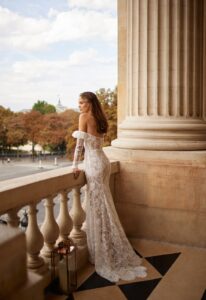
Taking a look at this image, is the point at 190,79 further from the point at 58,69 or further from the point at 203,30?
the point at 58,69

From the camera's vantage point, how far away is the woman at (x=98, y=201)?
4.14 m

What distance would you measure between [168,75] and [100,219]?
2.14 metres

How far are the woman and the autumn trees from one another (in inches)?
430

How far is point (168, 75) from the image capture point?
16.3 ft

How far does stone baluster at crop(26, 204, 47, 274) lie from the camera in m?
3.38

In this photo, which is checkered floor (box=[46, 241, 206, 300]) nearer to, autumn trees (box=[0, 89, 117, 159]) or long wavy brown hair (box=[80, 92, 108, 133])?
long wavy brown hair (box=[80, 92, 108, 133])

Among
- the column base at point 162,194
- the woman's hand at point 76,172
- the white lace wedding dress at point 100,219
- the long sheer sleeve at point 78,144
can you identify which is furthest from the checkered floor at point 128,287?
the long sheer sleeve at point 78,144

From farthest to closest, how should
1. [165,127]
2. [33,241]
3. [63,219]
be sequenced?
[165,127] → [63,219] → [33,241]

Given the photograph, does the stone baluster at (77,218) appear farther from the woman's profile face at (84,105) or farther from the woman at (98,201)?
the woman's profile face at (84,105)

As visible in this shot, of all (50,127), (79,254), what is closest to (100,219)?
(79,254)

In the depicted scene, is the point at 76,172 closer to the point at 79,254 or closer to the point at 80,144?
the point at 80,144

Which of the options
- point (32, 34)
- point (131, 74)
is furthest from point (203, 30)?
point (32, 34)

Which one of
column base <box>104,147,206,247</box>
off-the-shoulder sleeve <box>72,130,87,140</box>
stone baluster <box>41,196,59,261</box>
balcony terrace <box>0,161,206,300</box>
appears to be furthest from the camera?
column base <box>104,147,206,247</box>

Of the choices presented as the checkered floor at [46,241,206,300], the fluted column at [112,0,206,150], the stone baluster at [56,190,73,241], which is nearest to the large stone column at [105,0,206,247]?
the fluted column at [112,0,206,150]
